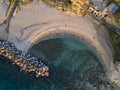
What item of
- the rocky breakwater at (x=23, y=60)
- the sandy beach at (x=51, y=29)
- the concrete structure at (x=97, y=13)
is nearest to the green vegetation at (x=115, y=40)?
the sandy beach at (x=51, y=29)

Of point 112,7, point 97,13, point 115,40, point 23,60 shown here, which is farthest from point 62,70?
point 112,7

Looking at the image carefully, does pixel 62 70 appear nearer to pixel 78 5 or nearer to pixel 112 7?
pixel 78 5

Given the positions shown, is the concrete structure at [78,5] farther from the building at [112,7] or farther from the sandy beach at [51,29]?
the building at [112,7]

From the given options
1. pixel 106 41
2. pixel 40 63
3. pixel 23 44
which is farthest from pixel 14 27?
pixel 106 41

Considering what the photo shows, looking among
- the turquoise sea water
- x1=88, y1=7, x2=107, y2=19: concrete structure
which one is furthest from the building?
the turquoise sea water

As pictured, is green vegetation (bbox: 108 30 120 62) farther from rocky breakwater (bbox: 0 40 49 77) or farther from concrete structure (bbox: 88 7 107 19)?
rocky breakwater (bbox: 0 40 49 77)
